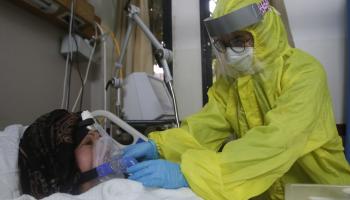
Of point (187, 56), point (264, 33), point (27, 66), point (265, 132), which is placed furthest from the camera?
point (187, 56)

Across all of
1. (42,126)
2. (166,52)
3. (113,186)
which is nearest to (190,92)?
(166,52)

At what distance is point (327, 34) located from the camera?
2.04m

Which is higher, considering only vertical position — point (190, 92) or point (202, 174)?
point (190, 92)

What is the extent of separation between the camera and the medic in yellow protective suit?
2.66 ft

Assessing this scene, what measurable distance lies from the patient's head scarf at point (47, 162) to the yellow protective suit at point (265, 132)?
1.18 feet

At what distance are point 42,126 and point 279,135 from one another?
73 centimetres

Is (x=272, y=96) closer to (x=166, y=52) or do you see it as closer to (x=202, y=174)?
(x=202, y=174)

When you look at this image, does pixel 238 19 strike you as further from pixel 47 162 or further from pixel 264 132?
pixel 47 162

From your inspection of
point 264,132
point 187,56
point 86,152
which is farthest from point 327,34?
point 86,152

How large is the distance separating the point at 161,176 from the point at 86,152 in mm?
312

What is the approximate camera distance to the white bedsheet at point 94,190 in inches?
29.3

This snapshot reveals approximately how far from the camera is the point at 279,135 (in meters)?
0.86

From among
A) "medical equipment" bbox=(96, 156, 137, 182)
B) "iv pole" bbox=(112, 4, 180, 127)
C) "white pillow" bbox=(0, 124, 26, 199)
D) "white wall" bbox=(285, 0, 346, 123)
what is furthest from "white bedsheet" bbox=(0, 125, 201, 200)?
"white wall" bbox=(285, 0, 346, 123)

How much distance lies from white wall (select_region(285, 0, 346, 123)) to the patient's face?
5.31ft
